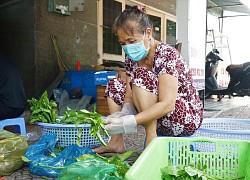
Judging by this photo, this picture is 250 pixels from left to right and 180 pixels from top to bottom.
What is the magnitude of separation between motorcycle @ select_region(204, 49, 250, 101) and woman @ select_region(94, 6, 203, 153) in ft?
19.2

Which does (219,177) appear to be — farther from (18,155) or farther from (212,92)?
(212,92)

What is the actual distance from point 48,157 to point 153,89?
0.85 metres

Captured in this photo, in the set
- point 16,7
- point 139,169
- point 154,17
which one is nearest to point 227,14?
point 154,17

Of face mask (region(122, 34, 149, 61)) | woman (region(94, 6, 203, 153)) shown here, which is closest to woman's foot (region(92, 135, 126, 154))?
woman (region(94, 6, 203, 153))

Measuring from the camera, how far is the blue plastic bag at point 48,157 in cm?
198

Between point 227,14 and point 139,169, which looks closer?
point 139,169

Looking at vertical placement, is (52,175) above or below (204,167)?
below

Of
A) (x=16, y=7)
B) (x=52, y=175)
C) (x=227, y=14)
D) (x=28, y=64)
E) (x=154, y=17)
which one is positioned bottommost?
(x=52, y=175)

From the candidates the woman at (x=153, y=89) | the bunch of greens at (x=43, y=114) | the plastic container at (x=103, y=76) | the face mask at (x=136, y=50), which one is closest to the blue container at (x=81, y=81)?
the plastic container at (x=103, y=76)

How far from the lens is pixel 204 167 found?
4.98 ft

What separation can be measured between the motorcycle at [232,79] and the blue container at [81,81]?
4.44m

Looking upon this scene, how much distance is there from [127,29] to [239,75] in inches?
253

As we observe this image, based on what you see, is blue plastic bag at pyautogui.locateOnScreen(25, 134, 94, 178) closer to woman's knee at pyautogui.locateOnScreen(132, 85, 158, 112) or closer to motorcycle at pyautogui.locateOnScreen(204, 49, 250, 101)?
woman's knee at pyautogui.locateOnScreen(132, 85, 158, 112)

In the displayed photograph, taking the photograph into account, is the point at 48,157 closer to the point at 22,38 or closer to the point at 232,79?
the point at 22,38
